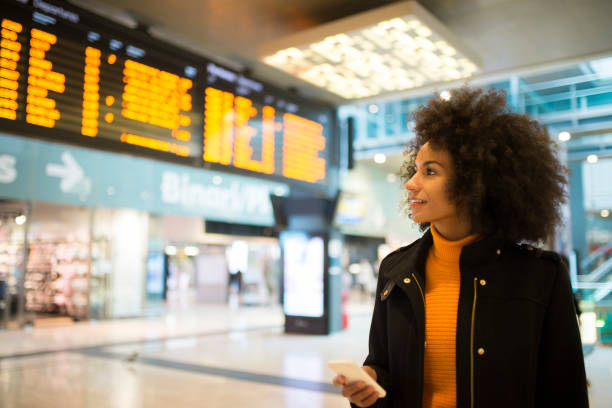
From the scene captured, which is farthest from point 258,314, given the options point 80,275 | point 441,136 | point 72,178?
point 441,136

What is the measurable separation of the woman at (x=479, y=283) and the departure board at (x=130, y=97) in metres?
3.29

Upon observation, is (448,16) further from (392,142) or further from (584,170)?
(584,170)

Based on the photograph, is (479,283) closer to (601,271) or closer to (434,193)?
(434,193)

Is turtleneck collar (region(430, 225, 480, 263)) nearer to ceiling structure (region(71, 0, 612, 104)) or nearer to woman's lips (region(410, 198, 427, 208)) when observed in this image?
woman's lips (region(410, 198, 427, 208))

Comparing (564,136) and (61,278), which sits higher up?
(564,136)

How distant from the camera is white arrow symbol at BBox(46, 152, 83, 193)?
39.1 feet

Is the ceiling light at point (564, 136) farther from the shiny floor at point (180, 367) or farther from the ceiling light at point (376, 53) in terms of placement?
the shiny floor at point (180, 367)

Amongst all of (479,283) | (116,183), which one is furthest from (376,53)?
(116,183)

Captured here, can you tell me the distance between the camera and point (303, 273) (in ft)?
32.6

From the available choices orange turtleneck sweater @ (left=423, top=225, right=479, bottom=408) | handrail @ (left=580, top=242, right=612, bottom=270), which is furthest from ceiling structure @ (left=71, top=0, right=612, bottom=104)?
handrail @ (left=580, top=242, right=612, bottom=270)

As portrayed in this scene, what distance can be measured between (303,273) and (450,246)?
851 cm

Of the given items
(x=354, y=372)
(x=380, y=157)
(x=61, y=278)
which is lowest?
(x=61, y=278)

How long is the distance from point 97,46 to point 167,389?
11.0 ft

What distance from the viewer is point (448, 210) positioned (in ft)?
5.00
